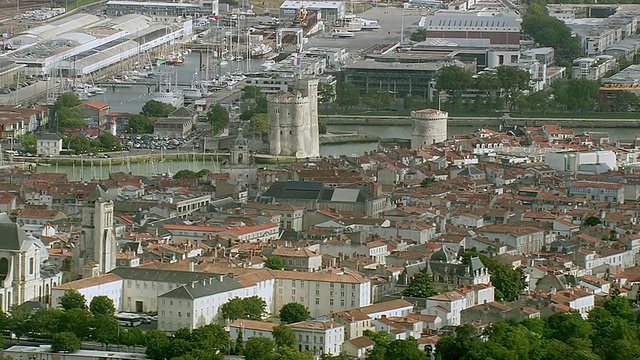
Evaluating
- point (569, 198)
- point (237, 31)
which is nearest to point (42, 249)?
point (569, 198)

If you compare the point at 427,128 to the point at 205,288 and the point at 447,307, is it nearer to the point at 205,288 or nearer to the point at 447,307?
the point at 447,307

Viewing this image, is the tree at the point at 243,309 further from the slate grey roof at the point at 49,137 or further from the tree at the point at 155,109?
the tree at the point at 155,109

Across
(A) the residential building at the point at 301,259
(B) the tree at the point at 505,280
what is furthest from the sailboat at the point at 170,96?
(B) the tree at the point at 505,280

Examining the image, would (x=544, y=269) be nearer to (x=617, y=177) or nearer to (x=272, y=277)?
(x=272, y=277)

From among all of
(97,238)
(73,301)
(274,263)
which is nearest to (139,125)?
(274,263)

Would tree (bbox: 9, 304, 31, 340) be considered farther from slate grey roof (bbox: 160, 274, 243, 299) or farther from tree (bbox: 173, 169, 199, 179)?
tree (bbox: 173, 169, 199, 179)
